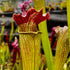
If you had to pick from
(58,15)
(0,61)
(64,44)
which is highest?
(64,44)

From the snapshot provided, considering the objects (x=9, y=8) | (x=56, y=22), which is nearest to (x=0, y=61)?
(x=56, y=22)

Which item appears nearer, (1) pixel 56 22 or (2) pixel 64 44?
(2) pixel 64 44

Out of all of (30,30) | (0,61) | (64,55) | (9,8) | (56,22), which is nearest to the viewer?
(30,30)

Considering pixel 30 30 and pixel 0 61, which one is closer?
pixel 30 30

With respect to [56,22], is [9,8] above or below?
above

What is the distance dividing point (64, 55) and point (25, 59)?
0.17m

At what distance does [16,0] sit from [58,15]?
1.05 metres

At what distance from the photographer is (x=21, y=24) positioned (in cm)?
54

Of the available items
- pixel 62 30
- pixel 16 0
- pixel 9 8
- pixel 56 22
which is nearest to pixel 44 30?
pixel 62 30

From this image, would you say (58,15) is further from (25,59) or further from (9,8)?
(25,59)

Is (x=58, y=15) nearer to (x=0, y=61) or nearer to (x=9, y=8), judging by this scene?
(x=9, y=8)

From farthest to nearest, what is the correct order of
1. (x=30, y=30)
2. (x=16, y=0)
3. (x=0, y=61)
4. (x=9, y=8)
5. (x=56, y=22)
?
(x=16, y=0) < (x=9, y=8) < (x=56, y=22) < (x=0, y=61) < (x=30, y=30)

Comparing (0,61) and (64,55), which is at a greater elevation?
(64,55)

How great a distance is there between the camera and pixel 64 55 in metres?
0.65
